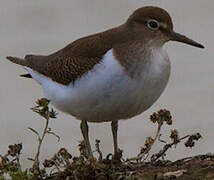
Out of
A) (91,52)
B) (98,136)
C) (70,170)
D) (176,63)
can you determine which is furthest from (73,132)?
(70,170)

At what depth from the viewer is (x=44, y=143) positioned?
966 cm

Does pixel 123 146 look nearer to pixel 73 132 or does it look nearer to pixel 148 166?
pixel 73 132

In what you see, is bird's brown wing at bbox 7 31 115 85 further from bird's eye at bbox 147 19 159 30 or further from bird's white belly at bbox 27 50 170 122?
bird's eye at bbox 147 19 159 30

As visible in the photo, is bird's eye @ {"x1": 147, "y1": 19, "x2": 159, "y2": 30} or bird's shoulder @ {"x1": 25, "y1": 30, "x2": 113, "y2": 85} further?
bird's eye @ {"x1": 147, "y1": 19, "x2": 159, "y2": 30}

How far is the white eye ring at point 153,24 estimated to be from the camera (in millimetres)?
5609

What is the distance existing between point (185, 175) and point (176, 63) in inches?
233

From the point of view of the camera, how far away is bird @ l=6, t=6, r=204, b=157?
527 cm

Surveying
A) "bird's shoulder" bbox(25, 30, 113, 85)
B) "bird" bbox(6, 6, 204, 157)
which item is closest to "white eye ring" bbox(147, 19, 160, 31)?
"bird" bbox(6, 6, 204, 157)

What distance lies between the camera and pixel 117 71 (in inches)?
206

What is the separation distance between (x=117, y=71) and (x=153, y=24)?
642 millimetres

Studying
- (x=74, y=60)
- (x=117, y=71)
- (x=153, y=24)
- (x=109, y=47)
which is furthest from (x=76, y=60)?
(x=153, y=24)

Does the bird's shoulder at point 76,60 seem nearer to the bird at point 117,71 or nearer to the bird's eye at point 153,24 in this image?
the bird at point 117,71

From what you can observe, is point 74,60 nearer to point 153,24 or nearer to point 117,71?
point 117,71

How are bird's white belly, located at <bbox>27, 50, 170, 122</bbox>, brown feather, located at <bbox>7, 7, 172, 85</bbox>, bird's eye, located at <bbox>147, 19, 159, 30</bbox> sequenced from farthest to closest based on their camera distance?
bird's eye, located at <bbox>147, 19, 159, 30</bbox> < brown feather, located at <bbox>7, 7, 172, 85</bbox> < bird's white belly, located at <bbox>27, 50, 170, 122</bbox>
